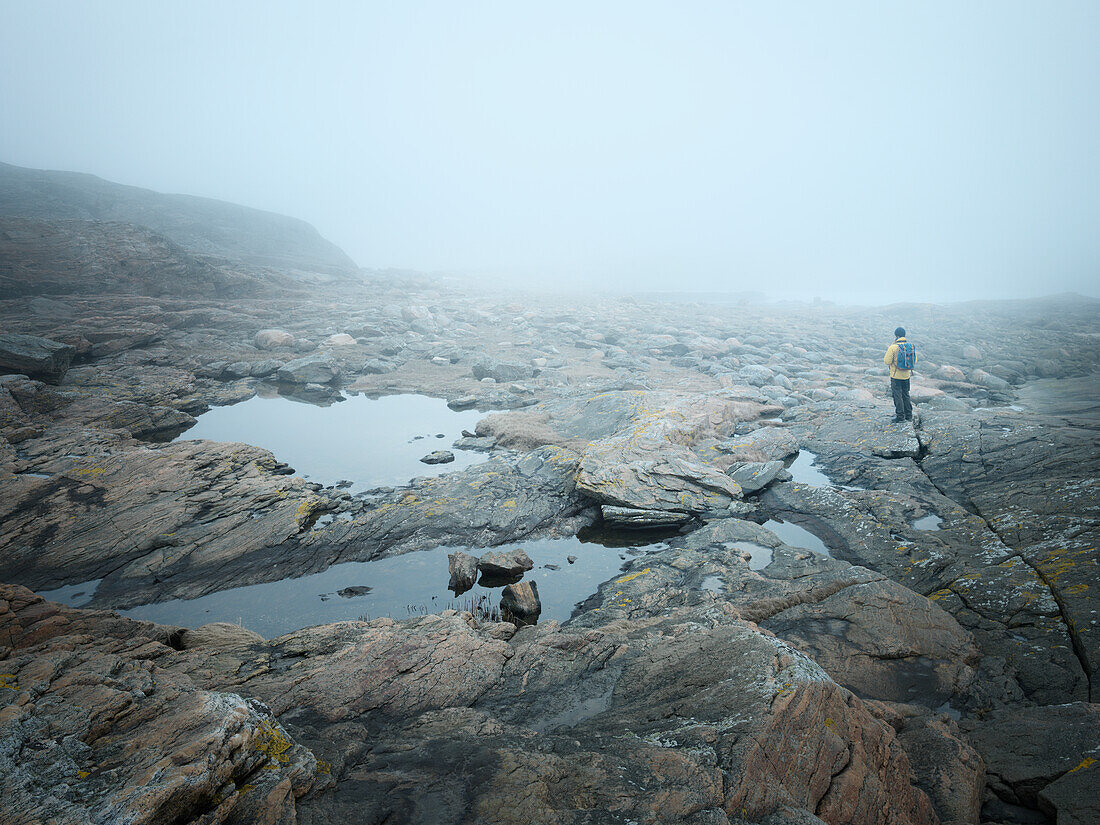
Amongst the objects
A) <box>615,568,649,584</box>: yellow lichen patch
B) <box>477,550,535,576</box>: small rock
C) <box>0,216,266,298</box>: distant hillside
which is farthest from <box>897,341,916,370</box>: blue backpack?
<box>0,216,266,298</box>: distant hillside

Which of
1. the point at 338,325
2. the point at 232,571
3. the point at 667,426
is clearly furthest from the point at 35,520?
the point at 338,325

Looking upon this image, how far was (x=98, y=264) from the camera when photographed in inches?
1147

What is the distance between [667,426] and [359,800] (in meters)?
12.1

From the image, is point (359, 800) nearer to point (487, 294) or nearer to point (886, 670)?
point (886, 670)

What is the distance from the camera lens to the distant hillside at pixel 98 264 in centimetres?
2594

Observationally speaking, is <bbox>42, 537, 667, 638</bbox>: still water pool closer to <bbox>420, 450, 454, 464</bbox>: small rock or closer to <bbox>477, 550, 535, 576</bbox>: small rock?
<bbox>477, 550, 535, 576</bbox>: small rock

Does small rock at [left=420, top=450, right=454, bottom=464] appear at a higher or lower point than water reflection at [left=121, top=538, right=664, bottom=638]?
higher

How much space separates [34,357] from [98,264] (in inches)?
738

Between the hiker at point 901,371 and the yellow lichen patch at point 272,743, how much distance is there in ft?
54.3

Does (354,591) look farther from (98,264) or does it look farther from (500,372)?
(98,264)

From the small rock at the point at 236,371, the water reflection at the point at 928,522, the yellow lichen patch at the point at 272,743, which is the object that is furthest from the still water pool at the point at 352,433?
the water reflection at the point at 928,522

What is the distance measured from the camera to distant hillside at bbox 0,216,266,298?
2594 cm

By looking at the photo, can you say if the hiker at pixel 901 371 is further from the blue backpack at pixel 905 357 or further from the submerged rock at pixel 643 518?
the submerged rock at pixel 643 518

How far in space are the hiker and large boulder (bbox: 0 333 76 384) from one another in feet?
92.9
